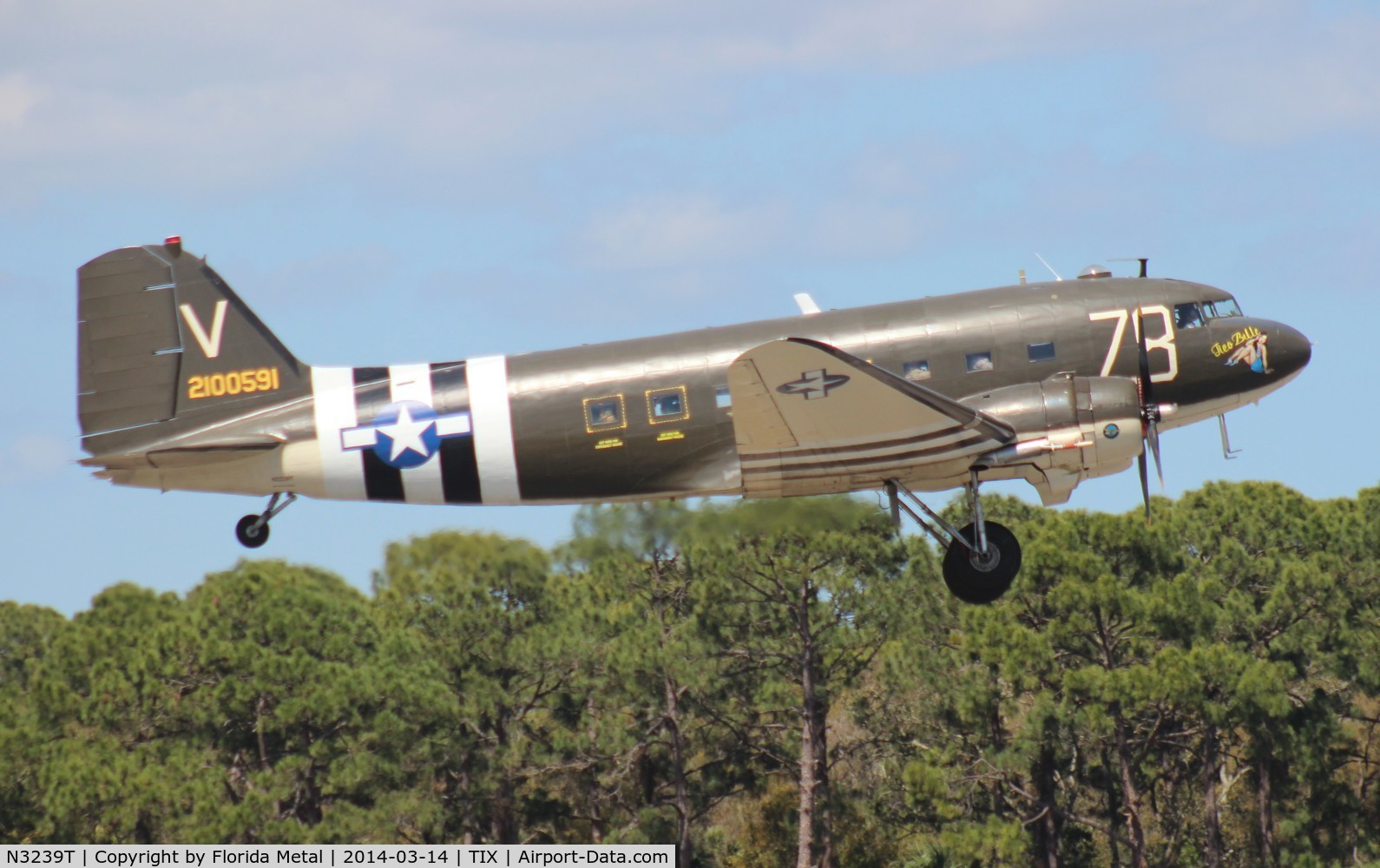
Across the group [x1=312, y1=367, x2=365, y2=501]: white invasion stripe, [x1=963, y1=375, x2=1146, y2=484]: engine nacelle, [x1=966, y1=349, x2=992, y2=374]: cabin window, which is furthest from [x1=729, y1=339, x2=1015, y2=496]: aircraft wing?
[x1=312, y1=367, x2=365, y2=501]: white invasion stripe

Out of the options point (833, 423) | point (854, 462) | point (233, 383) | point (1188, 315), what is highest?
point (233, 383)

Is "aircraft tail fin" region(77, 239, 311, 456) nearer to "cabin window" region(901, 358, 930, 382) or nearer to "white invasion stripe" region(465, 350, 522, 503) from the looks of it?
"white invasion stripe" region(465, 350, 522, 503)

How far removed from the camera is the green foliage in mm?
43094

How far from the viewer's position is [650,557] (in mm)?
41938

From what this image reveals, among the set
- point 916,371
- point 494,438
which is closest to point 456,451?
point 494,438

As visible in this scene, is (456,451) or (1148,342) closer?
(1148,342)

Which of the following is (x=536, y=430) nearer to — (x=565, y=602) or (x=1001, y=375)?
(x=1001, y=375)

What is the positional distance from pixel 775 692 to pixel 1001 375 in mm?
26055

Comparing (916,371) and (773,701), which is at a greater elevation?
(916,371)

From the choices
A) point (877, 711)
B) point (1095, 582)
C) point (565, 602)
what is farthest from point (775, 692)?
point (1095, 582)

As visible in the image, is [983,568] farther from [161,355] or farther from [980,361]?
[161,355]

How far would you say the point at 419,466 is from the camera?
23.3 meters

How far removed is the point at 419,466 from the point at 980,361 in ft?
25.0

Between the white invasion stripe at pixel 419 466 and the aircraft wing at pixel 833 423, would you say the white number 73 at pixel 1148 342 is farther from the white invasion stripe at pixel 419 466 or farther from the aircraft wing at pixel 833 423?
the white invasion stripe at pixel 419 466
